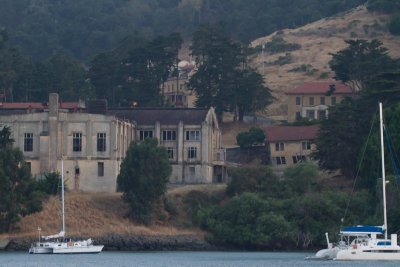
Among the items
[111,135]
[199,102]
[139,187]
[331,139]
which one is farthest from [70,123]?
[199,102]

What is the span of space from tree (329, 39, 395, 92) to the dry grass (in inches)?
1761

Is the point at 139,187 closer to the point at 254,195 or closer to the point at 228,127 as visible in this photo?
the point at 254,195

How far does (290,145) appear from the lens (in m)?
158

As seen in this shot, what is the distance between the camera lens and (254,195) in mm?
131000

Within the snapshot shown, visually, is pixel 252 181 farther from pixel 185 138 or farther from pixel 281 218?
pixel 185 138

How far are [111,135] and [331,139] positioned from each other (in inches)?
789

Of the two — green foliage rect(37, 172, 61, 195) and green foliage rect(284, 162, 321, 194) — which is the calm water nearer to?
green foliage rect(37, 172, 61, 195)

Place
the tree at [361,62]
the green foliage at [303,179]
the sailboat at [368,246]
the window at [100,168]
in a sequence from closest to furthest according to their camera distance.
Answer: the sailboat at [368,246] → the green foliage at [303,179] → the window at [100,168] → the tree at [361,62]

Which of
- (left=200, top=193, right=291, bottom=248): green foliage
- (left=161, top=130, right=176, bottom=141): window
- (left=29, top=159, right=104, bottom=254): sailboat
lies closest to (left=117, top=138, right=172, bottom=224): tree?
(left=200, top=193, right=291, bottom=248): green foliage

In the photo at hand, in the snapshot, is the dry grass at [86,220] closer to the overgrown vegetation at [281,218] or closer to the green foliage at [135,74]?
the overgrown vegetation at [281,218]

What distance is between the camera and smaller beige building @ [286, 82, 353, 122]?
7131 inches

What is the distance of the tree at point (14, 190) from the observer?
12656 cm

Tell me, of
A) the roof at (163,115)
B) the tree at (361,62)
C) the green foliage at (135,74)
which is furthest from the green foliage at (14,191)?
the green foliage at (135,74)

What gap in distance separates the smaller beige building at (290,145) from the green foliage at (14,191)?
3579cm
